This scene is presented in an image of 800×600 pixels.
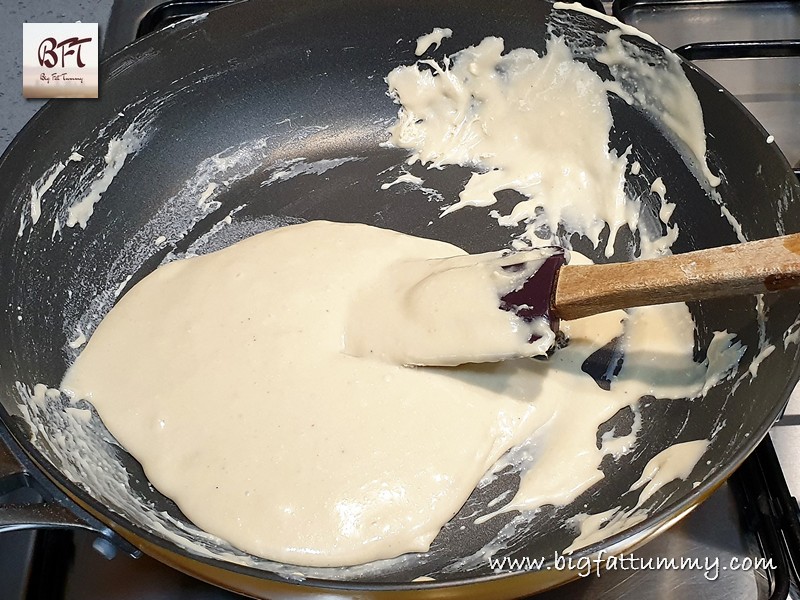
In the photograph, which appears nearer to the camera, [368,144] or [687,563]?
[687,563]

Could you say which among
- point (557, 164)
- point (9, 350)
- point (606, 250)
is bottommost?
point (9, 350)

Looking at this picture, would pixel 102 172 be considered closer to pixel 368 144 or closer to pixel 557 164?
pixel 368 144

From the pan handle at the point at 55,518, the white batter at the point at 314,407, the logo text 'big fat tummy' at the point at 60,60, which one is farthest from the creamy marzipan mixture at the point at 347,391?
the logo text 'big fat tummy' at the point at 60,60

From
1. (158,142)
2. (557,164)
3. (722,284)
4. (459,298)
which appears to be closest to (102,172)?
(158,142)

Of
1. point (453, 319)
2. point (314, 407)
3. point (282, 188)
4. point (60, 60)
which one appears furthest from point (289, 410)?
point (60, 60)

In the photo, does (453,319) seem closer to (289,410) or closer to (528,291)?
(528,291)

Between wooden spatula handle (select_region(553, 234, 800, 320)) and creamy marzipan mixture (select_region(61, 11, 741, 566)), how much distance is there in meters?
0.09

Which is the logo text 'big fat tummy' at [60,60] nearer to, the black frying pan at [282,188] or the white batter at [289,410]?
the black frying pan at [282,188]

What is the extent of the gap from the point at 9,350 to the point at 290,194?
487mm

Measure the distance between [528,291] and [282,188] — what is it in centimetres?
51

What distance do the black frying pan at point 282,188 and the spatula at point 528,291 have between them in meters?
0.12

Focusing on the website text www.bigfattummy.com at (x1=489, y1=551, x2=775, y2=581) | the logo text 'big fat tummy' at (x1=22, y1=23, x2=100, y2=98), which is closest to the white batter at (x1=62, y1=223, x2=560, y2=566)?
the website text www.bigfattummy.com at (x1=489, y1=551, x2=775, y2=581)

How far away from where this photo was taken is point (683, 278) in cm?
79

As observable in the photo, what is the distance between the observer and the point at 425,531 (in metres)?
0.84
